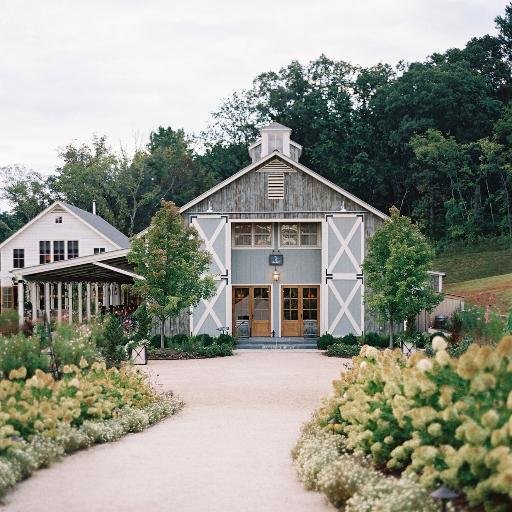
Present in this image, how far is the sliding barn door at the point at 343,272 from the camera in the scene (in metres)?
30.3

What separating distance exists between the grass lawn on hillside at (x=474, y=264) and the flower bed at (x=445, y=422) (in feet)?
128

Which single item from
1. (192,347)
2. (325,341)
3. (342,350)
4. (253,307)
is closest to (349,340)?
(325,341)

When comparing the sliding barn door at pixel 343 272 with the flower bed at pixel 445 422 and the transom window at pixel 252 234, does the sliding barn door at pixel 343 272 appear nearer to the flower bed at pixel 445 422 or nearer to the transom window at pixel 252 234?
the transom window at pixel 252 234

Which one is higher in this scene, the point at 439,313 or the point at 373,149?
the point at 373,149

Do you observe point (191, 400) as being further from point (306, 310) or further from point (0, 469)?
point (306, 310)

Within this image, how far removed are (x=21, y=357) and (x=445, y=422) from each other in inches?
307

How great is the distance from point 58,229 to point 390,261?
1726 cm

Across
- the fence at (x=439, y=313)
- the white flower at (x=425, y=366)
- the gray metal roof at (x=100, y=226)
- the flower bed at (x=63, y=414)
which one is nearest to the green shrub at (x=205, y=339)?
the fence at (x=439, y=313)

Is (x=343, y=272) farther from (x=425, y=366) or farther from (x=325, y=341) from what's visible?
(x=425, y=366)

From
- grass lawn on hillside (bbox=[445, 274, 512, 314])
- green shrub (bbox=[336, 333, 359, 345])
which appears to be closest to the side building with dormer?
green shrub (bbox=[336, 333, 359, 345])

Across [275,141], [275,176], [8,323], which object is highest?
[275,141]

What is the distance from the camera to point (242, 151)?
189 feet

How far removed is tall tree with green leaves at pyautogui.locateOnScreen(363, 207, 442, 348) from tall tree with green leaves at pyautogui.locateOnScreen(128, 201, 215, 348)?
5.60 m

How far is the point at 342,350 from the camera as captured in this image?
86.5 ft
